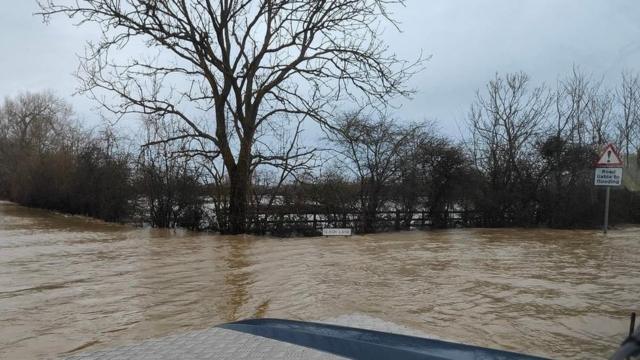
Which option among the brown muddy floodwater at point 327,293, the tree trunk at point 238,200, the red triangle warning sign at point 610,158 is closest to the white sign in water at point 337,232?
the tree trunk at point 238,200

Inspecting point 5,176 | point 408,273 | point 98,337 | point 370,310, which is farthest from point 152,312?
point 5,176

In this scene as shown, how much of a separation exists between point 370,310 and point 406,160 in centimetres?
1659

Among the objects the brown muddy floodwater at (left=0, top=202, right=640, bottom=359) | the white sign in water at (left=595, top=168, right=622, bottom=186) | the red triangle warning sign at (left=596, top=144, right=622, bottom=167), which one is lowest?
the brown muddy floodwater at (left=0, top=202, right=640, bottom=359)

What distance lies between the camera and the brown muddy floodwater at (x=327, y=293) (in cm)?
497

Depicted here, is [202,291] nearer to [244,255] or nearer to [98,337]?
[98,337]

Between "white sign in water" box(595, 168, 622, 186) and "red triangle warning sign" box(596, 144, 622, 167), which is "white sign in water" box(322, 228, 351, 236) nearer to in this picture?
A: "white sign in water" box(595, 168, 622, 186)

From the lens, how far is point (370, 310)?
563 centimetres

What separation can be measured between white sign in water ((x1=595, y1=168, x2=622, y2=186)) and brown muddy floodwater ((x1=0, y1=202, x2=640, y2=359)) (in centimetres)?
398

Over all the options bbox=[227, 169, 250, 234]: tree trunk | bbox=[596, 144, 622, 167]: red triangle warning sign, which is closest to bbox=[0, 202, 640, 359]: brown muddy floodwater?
bbox=[596, 144, 622, 167]: red triangle warning sign

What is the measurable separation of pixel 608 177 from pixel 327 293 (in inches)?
485

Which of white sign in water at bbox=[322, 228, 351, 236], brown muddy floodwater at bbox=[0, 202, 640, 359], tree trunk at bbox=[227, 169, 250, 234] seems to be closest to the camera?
brown muddy floodwater at bbox=[0, 202, 640, 359]

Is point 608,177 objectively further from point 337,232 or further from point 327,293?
point 327,293

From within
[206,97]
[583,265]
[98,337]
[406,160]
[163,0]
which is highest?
[163,0]

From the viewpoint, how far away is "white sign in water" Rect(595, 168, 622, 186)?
15.3m
